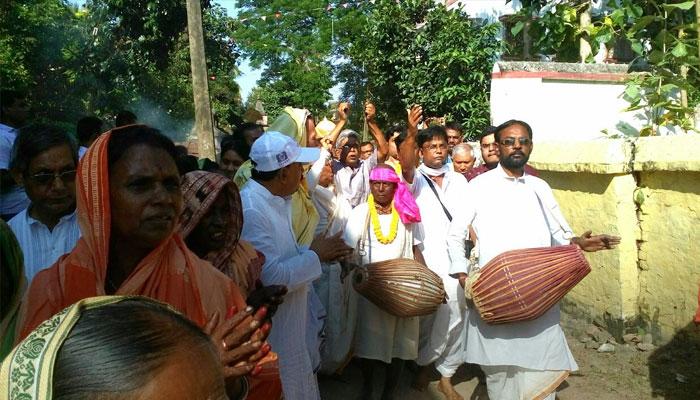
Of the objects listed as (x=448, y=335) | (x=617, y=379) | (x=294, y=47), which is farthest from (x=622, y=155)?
(x=294, y=47)

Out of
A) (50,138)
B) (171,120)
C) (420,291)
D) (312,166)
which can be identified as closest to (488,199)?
(420,291)

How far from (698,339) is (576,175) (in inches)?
71.1

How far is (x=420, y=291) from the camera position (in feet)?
14.6

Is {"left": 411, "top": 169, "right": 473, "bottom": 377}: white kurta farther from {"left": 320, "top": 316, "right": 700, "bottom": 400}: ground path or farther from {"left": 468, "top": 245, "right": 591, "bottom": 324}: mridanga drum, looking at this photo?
{"left": 468, "top": 245, "right": 591, "bottom": 324}: mridanga drum

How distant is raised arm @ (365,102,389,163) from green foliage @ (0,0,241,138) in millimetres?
10020

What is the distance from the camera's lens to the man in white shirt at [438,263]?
203 inches

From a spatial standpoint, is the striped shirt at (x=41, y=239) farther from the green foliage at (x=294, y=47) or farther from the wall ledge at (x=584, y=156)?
the green foliage at (x=294, y=47)

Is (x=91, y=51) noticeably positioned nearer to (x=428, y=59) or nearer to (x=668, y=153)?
(x=428, y=59)

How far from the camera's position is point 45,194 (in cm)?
285

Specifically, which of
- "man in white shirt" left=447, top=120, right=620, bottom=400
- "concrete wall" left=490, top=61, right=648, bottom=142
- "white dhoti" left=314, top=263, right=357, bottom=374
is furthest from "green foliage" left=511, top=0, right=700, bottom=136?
"white dhoti" left=314, top=263, right=357, bottom=374

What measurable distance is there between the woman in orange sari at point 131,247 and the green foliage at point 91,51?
1388 centimetres

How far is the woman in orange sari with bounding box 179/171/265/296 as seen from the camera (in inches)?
105

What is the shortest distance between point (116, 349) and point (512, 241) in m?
3.41

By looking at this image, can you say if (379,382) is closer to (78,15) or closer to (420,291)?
(420,291)
